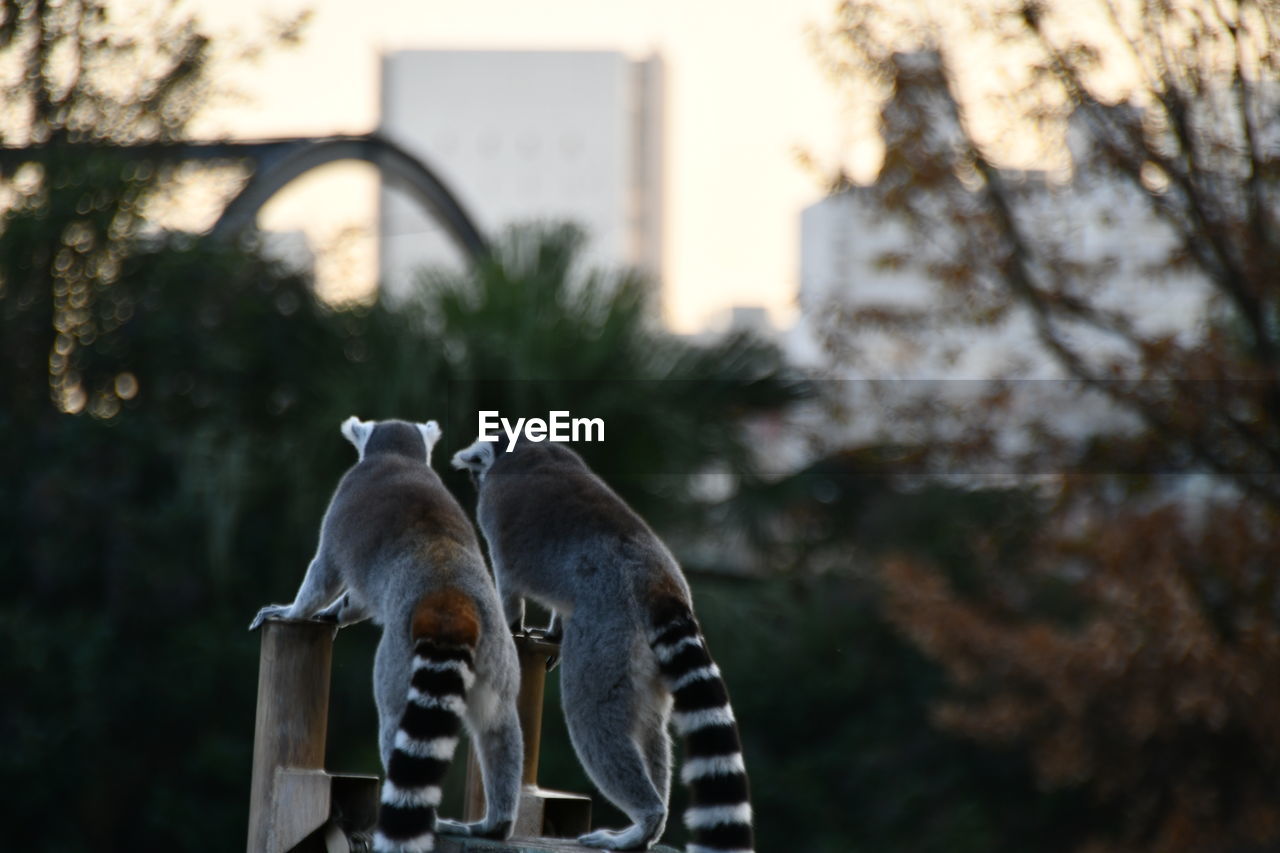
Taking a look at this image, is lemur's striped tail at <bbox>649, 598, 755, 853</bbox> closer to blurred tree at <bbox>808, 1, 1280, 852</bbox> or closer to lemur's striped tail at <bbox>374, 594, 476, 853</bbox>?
lemur's striped tail at <bbox>374, 594, 476, 853</bbox>

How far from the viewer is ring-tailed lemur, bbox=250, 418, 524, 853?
353 cm

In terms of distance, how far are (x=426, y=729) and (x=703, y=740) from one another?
69 centimetres

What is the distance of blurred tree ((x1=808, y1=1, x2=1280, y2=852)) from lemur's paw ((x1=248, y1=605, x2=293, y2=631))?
8365 millimetres

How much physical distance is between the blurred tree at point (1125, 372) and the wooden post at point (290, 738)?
8.66m

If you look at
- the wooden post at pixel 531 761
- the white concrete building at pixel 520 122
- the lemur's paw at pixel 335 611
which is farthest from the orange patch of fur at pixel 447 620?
the white concrete building at pixel 520 122

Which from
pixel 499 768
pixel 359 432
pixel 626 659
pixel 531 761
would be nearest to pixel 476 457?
pixel 359 432

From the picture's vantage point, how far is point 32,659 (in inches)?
551

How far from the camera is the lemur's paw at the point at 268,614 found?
4.05 meters

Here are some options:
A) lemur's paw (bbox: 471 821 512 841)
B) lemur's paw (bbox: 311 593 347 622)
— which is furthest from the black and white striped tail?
lemur's paw (bbox: 311 593 347 622)

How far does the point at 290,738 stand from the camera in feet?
12.7

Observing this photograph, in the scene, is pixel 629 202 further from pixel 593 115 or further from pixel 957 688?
pixel 957 688

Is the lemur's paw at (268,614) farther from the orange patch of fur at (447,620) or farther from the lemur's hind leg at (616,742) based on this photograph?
the lemur's hind leg at (616,742)

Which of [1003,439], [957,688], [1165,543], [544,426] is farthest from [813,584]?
[544,426]

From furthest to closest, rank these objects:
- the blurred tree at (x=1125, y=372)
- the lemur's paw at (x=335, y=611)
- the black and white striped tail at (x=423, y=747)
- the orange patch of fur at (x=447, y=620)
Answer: the blurred tree at (x=1125, y=372) → the lemur's paw at (x=335, y=611) → the orange patch of fur at (x=447, y=620) → the black and white striped tail at (x=423, y=747)
